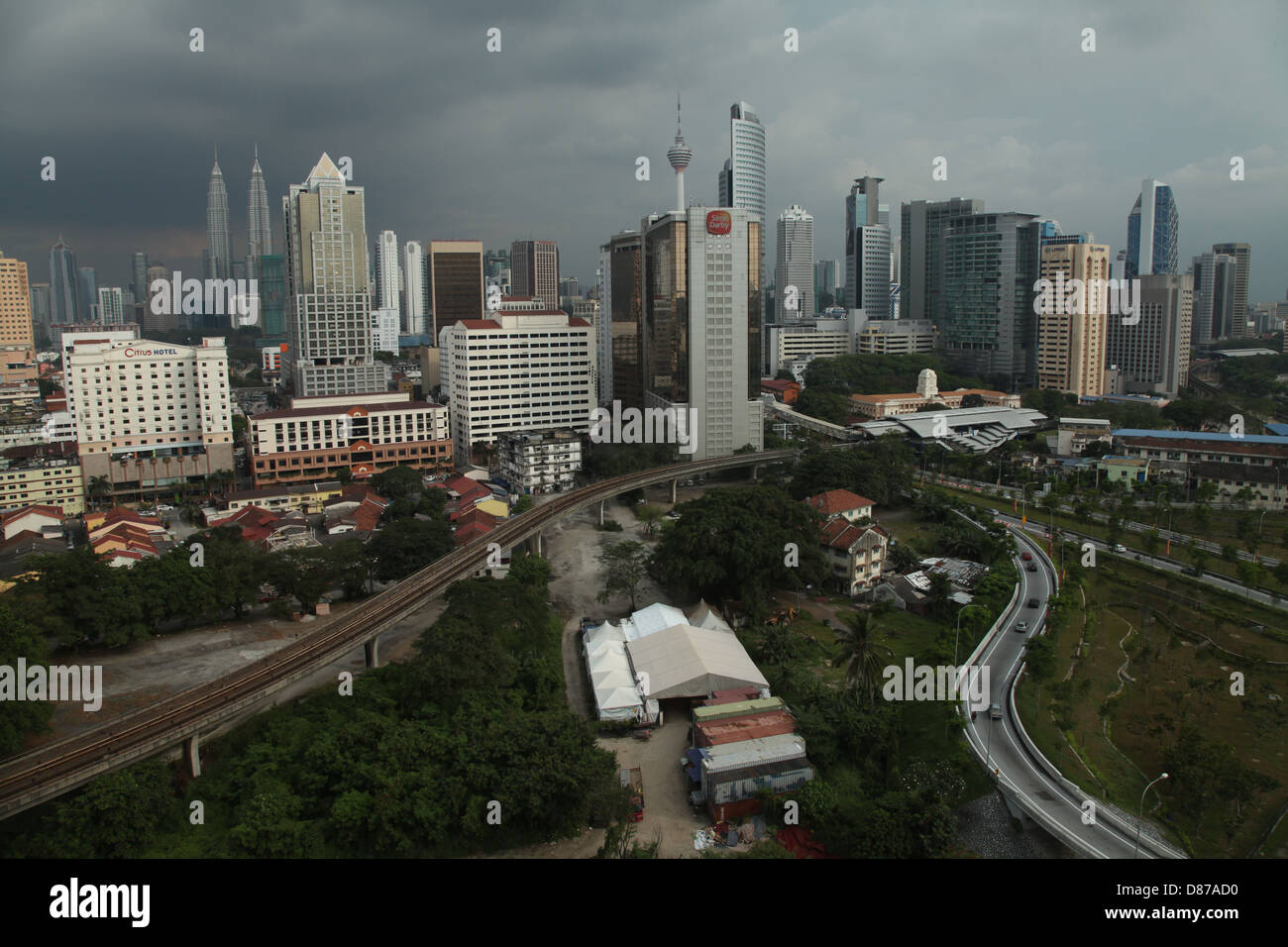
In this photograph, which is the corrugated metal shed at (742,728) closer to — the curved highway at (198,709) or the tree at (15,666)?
the curved highway at (198,709)

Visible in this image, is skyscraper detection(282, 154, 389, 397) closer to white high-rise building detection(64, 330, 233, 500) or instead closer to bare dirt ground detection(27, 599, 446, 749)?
white high-rise building detection(64, 330, 233, 500)

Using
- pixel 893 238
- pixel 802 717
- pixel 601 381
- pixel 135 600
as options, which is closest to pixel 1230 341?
pixel 893 238

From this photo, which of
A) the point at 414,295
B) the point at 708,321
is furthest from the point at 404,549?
the point at 414,295

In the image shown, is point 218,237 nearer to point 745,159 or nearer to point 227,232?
point 227,232

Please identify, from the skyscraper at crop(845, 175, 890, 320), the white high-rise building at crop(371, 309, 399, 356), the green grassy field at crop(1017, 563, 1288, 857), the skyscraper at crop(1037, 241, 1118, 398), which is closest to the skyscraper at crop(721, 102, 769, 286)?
the skyscraper at crop(845, 175, 890, 320)

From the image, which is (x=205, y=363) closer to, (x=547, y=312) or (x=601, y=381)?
(x=547, y=312)

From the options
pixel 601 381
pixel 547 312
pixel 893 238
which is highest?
pixel 893 238
